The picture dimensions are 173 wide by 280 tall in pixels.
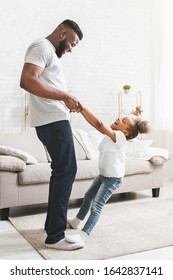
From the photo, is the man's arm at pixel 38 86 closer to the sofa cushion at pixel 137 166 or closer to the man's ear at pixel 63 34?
the man's ear at pixel 63 34

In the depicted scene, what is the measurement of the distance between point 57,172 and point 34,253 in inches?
21.1

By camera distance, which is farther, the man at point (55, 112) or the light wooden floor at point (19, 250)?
the light wooden floor at point (19, 250)

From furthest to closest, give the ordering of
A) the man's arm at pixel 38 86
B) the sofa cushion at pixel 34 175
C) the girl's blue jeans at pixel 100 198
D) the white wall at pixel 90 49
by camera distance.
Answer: the white wall at pixel 90 49
the sofa cushion at pixel 34 175
the girl's blue jeans at pixel 100 198
the man's arm at pixel 38 86

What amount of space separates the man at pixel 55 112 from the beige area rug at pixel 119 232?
12cm

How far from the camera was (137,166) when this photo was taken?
3.67m

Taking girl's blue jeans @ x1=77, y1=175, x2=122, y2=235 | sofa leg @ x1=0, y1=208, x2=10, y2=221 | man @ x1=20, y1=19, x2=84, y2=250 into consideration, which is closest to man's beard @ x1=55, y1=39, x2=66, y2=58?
man @ x1=20, y1=19, x2=84, y2=250

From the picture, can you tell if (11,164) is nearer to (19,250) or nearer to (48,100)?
(19,250)

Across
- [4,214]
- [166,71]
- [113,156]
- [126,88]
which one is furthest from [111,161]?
[166,71]

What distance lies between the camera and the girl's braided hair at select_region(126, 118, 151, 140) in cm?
242

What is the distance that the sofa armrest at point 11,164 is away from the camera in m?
2.88

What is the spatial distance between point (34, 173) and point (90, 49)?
7.86 feet

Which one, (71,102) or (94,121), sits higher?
(71,102)

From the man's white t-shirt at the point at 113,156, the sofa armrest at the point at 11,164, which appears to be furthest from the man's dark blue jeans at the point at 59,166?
the sofa armrest at the point at 11,164

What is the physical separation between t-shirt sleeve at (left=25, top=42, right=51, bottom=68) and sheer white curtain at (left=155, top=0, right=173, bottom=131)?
329 cm
